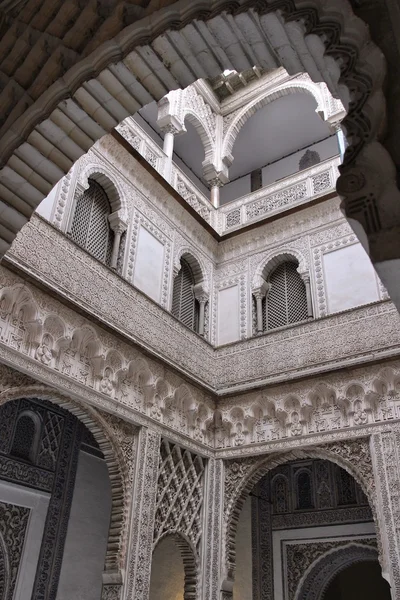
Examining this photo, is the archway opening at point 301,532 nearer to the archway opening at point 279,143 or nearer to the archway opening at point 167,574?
the archway opening at point 167,574

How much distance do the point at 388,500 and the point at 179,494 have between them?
208 centimetres

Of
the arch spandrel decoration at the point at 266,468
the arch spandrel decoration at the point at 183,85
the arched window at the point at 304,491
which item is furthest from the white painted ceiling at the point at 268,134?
the arch spandrel decoration at the point at 183,85

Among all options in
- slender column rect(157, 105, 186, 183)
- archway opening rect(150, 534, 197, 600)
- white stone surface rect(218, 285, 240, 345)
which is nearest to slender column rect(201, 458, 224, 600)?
archway opening rect(150, 534, 197, 600)

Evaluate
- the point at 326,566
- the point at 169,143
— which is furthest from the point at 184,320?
the point at 326,566

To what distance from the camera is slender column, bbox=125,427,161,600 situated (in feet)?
16.6

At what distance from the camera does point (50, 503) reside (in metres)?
6.19

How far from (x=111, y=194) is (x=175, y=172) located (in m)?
1.48

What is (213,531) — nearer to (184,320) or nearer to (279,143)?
(184,320)

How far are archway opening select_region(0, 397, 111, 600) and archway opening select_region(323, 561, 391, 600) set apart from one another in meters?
5.68

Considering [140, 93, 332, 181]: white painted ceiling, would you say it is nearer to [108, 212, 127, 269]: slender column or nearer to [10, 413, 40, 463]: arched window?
[108, 212, 127, 269]: slender column

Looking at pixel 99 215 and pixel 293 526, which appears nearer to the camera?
pixel 99 215

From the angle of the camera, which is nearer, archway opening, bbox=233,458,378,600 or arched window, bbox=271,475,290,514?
archway opening, bbox=233,458,378,600

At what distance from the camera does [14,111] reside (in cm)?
264

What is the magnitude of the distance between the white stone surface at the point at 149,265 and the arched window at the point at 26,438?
6.35 ft
